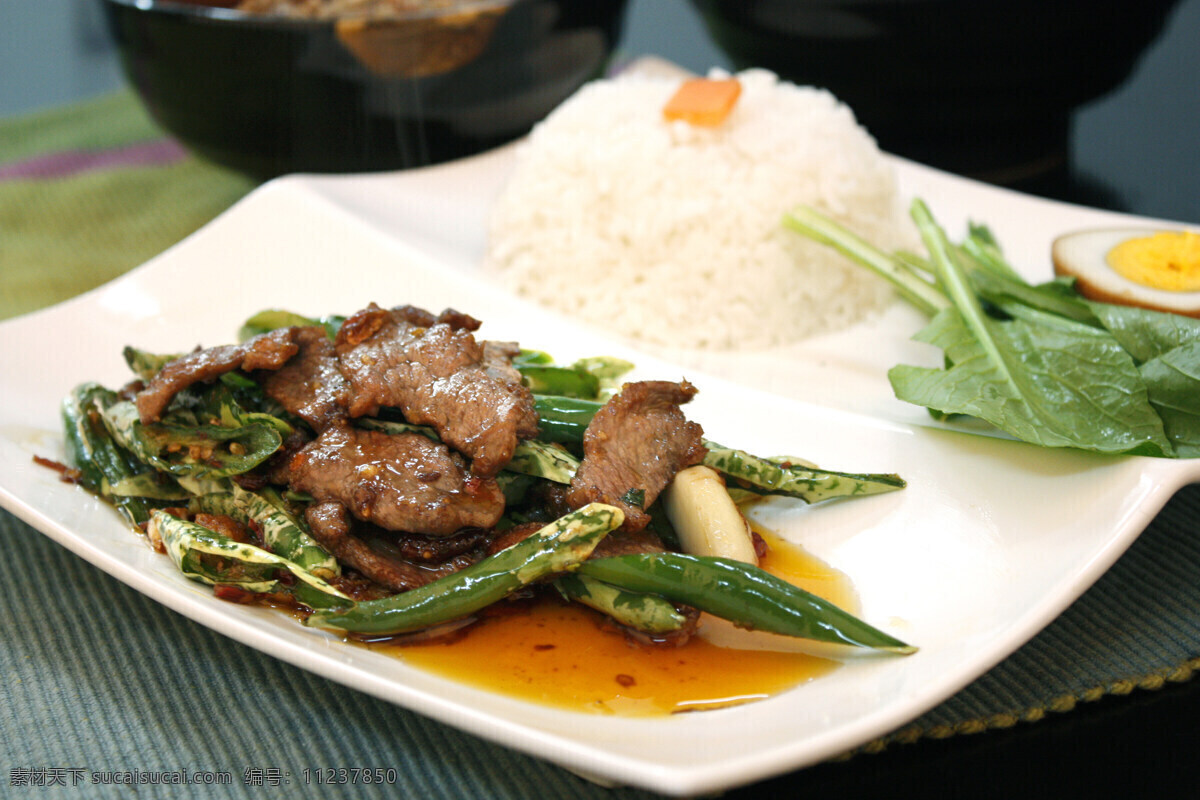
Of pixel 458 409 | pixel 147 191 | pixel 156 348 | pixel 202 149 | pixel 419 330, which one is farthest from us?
pixel 147 191

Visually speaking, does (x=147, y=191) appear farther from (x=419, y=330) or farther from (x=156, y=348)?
(x=419, y=330)

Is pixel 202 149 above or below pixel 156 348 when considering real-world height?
above

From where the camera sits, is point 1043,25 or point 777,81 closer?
point 1043,25

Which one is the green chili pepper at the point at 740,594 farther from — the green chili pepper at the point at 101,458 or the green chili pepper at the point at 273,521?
the green chili pepper at the point at 101,458

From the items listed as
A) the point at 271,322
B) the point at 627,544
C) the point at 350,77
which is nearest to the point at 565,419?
the point at 627,544

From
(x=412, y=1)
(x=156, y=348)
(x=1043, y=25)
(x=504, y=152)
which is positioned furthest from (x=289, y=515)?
(x=1043, y=25)

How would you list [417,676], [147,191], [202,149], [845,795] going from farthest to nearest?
[147,191] < [202,149] < [417,676] < [845,795]
